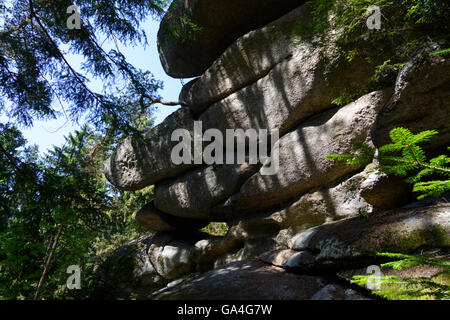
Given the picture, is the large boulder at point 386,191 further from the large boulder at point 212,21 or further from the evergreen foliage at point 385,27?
the large boulder at point 212,21

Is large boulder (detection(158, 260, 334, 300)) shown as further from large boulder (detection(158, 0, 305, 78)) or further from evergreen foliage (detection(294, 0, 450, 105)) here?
large boulder (detection(158, 0, 305, 78))

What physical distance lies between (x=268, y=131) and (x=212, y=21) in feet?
15.2

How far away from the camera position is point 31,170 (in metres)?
5.38

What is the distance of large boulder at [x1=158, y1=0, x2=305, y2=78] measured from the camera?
321 inches

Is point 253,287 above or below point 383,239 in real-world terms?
below

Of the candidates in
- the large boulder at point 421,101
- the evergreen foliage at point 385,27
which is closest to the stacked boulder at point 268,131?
the large boulder at point 421,101

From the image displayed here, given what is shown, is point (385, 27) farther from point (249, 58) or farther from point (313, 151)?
point (249, 58)

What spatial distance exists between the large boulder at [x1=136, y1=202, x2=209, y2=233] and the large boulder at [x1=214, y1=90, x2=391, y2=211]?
4326 millimetres

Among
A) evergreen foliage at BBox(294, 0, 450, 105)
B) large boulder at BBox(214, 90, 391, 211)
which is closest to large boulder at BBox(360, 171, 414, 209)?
large boulder at BBox(214, 90, 391, 211)

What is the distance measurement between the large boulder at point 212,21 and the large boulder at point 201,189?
15.1ft

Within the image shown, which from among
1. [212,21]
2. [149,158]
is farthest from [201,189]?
[212,21]

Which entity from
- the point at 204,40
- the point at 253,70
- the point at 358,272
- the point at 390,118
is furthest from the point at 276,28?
the point at 358,272

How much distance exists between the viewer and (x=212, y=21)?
885cm
